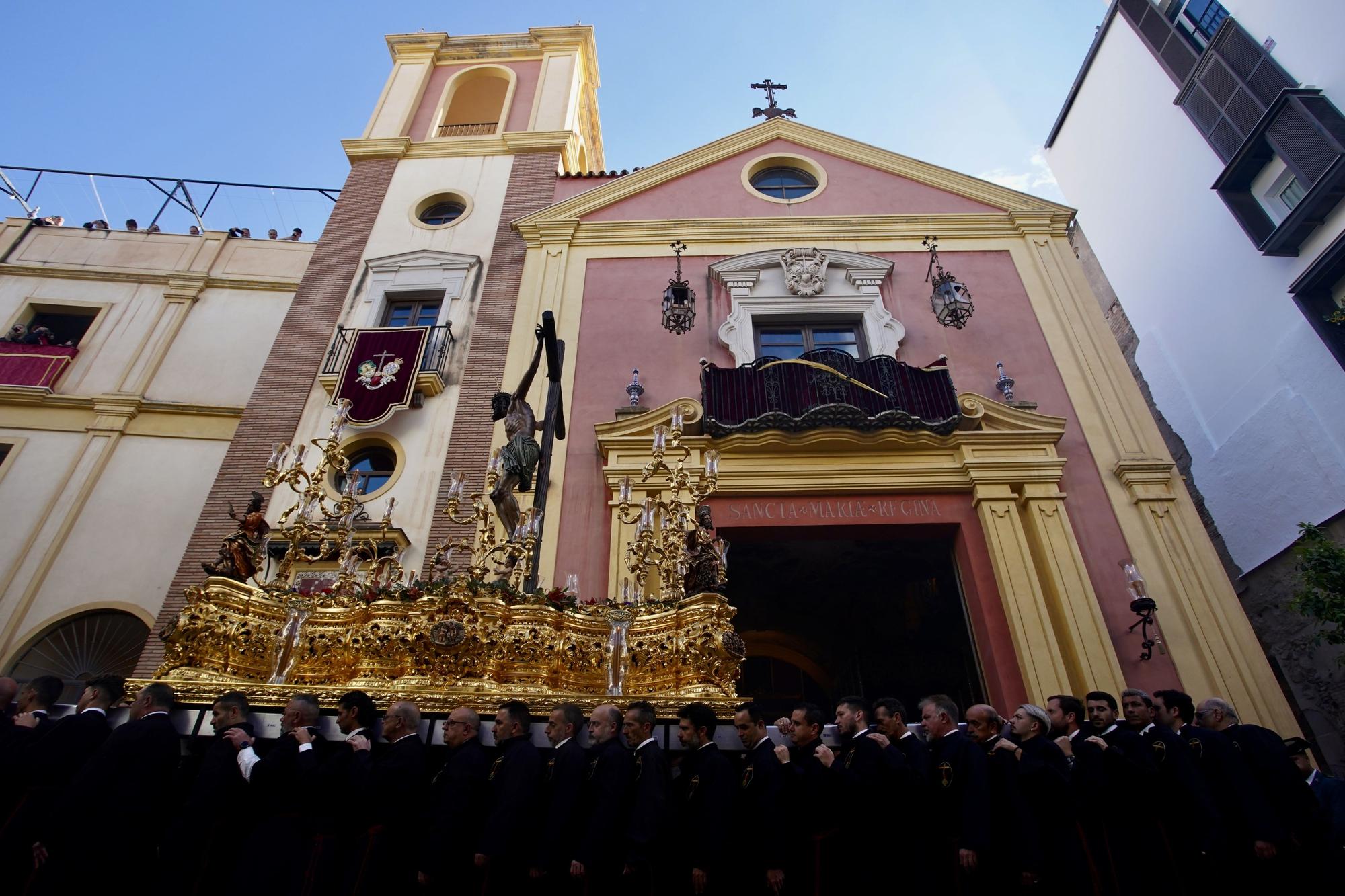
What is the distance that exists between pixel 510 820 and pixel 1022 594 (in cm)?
712

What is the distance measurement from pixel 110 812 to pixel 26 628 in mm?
8614

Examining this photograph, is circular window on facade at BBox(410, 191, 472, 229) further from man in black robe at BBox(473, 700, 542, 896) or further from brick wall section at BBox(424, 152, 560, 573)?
man in black robe at BBox(473, 700, 542, 896)

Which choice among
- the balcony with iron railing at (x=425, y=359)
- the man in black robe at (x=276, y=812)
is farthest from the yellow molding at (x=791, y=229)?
the man in black robe at (x=276, y=812)

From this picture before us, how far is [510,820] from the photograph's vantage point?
4.38 m

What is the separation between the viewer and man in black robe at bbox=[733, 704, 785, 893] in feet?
14.6

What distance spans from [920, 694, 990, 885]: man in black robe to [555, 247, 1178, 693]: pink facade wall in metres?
4.41

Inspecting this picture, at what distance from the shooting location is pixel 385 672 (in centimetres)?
571

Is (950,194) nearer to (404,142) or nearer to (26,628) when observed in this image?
(404,142)

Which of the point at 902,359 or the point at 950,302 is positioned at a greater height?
the point at 950,302

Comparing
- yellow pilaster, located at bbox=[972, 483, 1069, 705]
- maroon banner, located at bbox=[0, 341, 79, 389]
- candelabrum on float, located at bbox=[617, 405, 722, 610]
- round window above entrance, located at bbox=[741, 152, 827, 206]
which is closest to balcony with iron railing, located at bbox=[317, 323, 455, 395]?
maroon banner, located at bbox=[0, 341, 79, 389]

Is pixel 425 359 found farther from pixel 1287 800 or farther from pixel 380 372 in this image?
pixel 1287 800

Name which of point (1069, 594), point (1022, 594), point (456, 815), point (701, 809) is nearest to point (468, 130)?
point (1022, 594)

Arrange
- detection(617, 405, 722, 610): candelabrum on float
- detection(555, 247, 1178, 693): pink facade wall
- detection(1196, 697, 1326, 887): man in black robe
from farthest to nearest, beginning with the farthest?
detection(555, 247, 1178, 693): pink facade wall → detection(617, 405, 722, 610): candelabrum on float → detection(1196, 697, 1326, 887): man in black robe

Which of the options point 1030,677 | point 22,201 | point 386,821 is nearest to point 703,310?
point 1030,677
